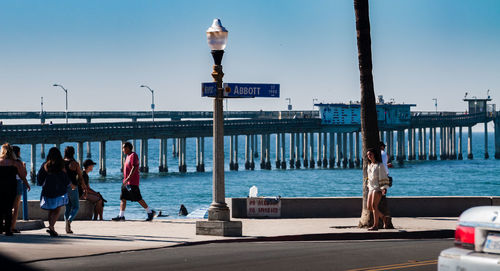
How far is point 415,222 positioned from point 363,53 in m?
3.83

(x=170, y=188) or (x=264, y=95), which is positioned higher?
(x=264, y=95)

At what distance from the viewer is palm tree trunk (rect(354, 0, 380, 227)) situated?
765 inches

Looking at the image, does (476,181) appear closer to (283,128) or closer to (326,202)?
(283,128)

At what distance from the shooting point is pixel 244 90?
57.8ft

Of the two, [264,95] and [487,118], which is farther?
[487,118]

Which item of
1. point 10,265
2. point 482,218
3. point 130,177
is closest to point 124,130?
point 130,177

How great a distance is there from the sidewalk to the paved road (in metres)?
0.50

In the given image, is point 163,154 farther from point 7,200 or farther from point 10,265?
point 10,265

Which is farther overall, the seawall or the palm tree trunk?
the seawall

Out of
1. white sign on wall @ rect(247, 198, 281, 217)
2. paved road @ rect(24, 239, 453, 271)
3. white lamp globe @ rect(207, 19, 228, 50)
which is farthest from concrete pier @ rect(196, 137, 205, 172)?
paved road @ rect(24, 239, 453, 271)

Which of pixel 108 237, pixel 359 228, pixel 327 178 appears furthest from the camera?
pixel 327 178

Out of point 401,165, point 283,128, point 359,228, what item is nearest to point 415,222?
point 359,228

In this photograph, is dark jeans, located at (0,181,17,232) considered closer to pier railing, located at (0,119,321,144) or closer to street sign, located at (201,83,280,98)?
street sign, located at (201,83,280,98)

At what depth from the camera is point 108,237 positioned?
645 inches
